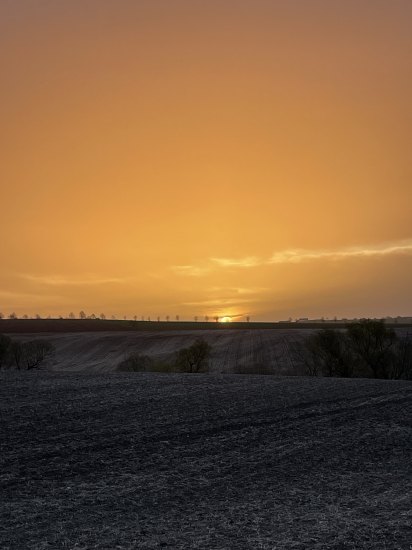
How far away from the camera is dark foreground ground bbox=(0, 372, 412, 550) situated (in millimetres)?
13620

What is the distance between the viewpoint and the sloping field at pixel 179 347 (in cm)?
9988

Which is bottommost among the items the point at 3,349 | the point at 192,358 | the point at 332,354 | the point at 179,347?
the point at 192,358

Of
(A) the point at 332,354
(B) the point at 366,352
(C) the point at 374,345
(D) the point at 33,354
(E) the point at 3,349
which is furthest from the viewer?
(D) the point at 33,354

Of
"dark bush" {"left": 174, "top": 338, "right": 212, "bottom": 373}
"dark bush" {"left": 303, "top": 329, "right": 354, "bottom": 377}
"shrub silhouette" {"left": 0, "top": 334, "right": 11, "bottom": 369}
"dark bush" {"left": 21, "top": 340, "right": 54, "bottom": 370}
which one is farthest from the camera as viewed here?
"dark bush" {"left": 21, "top": 340, "right": 54, "bottom": 370}

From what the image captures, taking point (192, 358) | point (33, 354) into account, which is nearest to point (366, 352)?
point (192, 358)

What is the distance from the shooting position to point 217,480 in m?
18.5

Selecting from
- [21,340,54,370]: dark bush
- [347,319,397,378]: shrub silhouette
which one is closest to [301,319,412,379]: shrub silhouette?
[347,319,397,378]: shrub silhouette

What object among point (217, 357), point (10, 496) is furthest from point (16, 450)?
point (217, 357)

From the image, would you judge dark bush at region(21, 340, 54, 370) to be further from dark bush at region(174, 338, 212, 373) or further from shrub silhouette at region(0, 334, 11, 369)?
dark bush at region(174, 338, 212, 373)

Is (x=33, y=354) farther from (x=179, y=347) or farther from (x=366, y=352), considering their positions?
(x=366, y=352)

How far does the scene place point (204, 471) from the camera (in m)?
19.6

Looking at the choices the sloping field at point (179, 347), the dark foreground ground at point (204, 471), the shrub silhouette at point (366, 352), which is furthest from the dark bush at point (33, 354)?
the dark foreground ground at point (204, 471)

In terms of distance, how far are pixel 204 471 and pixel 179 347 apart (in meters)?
111

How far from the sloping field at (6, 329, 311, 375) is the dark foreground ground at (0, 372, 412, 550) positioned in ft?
189
